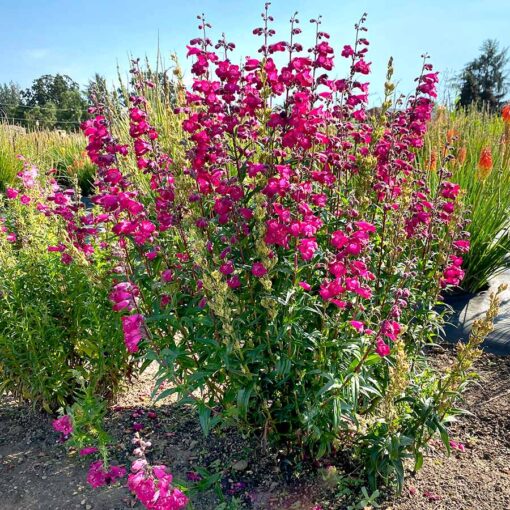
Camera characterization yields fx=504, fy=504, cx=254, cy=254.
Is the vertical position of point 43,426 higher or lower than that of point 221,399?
lower

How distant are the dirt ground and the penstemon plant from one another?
0.23 meters

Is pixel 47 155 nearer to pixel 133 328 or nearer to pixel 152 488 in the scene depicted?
pixel 133 328

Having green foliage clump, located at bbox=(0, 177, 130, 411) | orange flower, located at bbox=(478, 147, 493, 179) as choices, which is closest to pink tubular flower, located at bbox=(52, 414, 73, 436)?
green foliage clump, located at bbox=(0, 177, 130, 411)

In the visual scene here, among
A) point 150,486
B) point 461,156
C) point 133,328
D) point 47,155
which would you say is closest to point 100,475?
point 150,486

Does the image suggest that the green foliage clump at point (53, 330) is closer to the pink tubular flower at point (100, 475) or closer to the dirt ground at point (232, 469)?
the dirt ground at point (232, 469)

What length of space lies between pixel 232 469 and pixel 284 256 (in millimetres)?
1387

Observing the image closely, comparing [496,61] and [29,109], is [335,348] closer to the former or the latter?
[496,61]

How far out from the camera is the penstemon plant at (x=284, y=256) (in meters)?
2.24

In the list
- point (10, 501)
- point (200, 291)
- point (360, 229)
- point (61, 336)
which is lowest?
point (10, 501)

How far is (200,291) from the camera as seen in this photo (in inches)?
95.8

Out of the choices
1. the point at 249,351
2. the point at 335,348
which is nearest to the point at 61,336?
the point at 249,351

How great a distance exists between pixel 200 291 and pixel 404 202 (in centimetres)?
108

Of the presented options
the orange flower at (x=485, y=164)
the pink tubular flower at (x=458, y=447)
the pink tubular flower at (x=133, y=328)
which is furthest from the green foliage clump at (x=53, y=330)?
the orange flower at (x=485, y=164)

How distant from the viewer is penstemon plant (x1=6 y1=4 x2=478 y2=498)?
224cm
